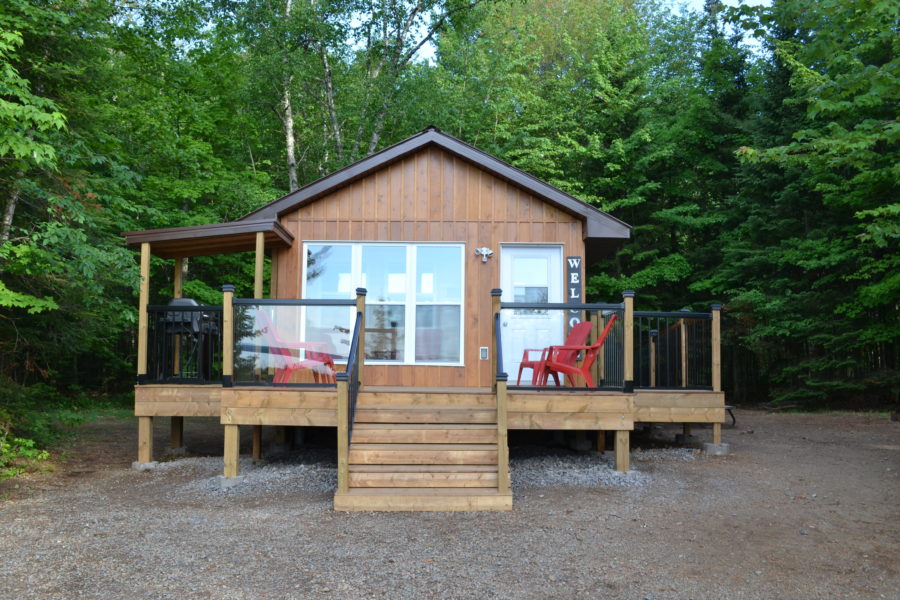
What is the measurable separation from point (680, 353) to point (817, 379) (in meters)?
7.18

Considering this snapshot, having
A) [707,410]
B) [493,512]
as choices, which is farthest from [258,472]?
[707,410]

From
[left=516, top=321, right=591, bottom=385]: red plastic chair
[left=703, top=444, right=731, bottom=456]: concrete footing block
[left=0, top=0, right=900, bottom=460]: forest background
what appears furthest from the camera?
[left=0, top=0, right=900, bottom=460]: forest background

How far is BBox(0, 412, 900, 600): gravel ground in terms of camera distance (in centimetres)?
378

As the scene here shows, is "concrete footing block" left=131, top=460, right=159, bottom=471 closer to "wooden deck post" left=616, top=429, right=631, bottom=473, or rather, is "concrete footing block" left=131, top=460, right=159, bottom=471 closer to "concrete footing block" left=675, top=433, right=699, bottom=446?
"wooden deck post" left=616, top=429, right=631, bottom=473

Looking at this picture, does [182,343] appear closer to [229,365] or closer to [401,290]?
[229,365]

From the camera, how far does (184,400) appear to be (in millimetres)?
7402

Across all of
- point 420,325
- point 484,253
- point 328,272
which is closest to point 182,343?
point 328,272

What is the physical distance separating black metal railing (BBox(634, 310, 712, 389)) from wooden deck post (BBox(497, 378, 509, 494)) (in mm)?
2824

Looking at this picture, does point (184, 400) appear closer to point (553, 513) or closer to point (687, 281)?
point (553, 513)

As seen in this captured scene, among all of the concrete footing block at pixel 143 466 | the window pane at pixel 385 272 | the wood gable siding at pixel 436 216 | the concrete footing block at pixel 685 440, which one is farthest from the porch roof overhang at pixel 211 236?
the concrete footing block at pixel 685 440

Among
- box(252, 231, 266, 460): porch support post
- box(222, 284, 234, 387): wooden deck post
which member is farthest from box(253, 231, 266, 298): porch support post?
box(222, 284, 234, 387): wooden deck post

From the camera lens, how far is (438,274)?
8.29 m

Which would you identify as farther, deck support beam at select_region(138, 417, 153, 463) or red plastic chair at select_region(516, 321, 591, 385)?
deck support beam at select_region(138, 417, 153, 463)

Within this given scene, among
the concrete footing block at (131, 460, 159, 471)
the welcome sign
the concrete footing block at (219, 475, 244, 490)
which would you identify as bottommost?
the concrete footing block at (131, 460, 159, 471)
